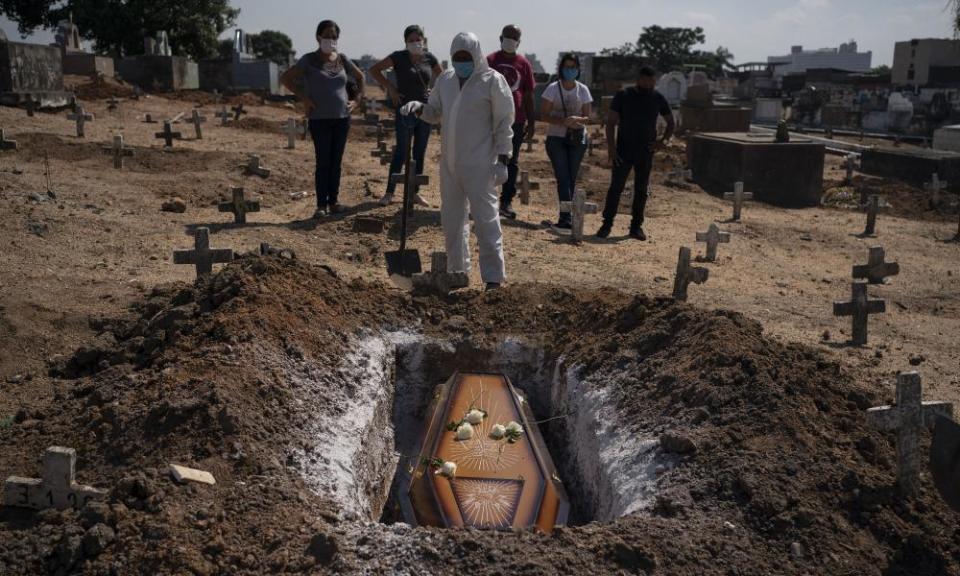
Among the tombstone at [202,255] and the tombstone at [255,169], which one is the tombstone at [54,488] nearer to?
the tombstone at [202,255]

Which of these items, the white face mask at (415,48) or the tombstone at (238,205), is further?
the white face mask at (415,48)

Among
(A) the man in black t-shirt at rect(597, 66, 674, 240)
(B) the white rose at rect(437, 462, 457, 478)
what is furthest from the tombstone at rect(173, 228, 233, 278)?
(A) the man in black t-shirt at rect(597, 66, 674, 240)

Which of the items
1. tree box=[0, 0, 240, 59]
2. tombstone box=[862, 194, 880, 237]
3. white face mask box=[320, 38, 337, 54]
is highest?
tree box=[0, 0, 240, 59]

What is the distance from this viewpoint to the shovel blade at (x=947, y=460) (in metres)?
3.50

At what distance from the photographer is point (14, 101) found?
678 inches

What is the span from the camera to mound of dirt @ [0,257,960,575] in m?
3.26

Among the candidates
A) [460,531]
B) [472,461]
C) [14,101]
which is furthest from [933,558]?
[14,101]

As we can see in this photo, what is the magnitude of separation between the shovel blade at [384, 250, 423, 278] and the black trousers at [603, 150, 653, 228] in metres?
2.88

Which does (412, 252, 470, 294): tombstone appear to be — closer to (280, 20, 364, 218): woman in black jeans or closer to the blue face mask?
the blue face mask

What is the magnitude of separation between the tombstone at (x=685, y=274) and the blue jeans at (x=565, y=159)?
8.72 feet

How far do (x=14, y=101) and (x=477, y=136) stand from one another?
553 inches

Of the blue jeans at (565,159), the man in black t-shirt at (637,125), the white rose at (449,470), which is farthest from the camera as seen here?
the blue jeans at (565,159)

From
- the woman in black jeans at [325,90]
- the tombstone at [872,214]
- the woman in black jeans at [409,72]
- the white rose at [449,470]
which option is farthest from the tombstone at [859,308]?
the tombstone at [872,214]

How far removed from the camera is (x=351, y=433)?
15.5 feet
